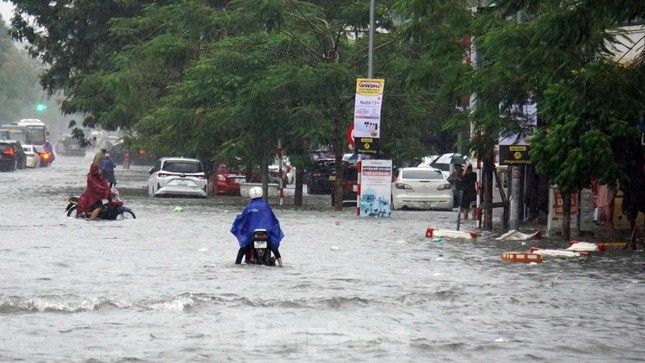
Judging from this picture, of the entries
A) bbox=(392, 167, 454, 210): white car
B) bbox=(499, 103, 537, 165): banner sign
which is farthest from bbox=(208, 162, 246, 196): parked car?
bbox=(499, 103, 537, 165): banner sign

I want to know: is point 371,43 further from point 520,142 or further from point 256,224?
point 256,224

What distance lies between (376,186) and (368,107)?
2130 millimetres

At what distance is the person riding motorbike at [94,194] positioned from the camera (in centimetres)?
3266

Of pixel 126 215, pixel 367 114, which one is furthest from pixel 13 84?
pixel 126 215

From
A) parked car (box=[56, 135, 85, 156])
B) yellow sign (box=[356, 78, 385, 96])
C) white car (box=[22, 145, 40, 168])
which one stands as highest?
yellow sign (box=[356, 78, 385, 96])

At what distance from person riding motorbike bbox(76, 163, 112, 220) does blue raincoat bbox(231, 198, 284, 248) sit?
1184 cm

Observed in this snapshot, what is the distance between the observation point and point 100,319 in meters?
14.9

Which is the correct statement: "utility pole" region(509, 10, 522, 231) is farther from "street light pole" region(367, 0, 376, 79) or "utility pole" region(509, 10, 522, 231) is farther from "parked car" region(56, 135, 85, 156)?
"parked car" region(56, 135, 85, 156)

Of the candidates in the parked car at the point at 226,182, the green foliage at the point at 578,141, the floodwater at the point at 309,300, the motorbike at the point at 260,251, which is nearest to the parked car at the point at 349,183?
the parked car at the point at 226,182

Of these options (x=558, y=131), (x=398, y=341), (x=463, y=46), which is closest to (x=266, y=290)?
(x=398, y=341)

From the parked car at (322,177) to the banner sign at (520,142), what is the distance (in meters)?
25.4

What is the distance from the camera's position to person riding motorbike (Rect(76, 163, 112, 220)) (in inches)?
1286

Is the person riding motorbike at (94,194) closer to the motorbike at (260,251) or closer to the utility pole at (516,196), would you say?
the utility pole at (516,196)

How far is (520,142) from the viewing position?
31.1 meters
